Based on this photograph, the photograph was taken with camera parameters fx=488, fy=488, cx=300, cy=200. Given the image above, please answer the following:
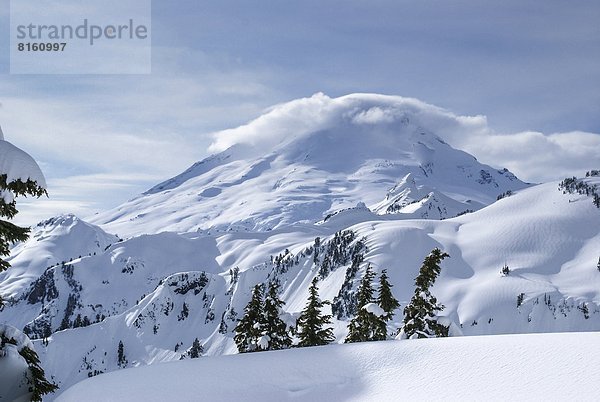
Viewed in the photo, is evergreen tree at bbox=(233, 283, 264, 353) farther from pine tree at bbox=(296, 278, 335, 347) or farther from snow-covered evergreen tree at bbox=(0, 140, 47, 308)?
snow-covered evergreen tree at bbox=(0, 140, 47, 308)

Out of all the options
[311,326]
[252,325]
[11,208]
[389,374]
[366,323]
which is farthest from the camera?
[311,326]

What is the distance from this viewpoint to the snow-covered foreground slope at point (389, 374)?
966cm

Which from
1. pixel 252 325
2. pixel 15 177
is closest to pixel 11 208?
pixel 15 177

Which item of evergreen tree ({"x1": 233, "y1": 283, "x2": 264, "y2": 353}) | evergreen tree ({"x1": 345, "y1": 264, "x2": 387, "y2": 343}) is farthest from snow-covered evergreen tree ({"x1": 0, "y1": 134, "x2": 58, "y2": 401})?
evergreen tree ({"x1": 345, "y1": 264, "x2": 387, "y2": 343})

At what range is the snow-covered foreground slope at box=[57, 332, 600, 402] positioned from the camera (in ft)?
31.7

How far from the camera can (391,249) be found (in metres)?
195

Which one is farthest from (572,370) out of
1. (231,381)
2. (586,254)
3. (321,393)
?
(586,254)

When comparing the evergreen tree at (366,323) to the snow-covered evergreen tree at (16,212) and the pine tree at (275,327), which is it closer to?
the pine tree at (275,327)

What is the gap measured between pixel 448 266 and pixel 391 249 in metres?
22.6

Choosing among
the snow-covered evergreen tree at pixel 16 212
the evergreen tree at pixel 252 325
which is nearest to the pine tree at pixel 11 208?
the snow-covered evergreen tree at pixel 16 212

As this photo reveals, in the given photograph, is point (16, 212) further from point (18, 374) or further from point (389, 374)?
point (389, 374)

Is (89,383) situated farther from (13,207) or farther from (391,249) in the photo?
(391,249)

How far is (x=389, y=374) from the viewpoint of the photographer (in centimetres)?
1169

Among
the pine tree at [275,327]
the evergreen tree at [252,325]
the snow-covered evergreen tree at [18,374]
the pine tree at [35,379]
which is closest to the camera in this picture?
the snow-covered evergreen tree at [18,374]
